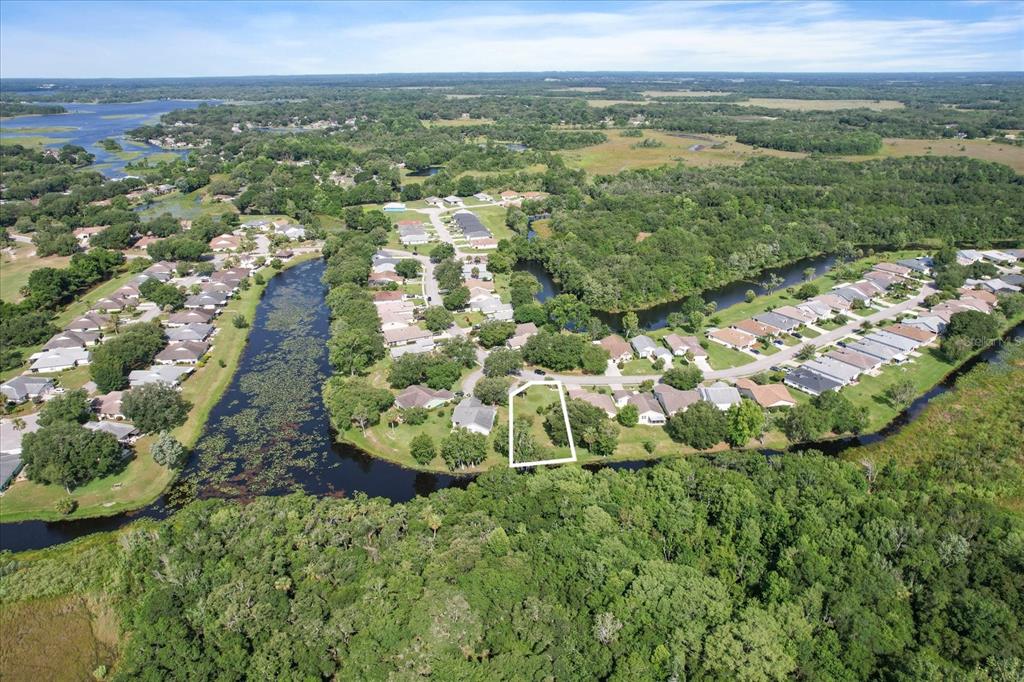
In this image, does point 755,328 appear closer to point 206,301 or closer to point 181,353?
point 181,353

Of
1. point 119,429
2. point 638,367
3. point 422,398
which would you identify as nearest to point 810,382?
point 638,367

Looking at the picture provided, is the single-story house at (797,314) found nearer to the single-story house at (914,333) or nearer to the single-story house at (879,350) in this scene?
the single-story house at (879,350)

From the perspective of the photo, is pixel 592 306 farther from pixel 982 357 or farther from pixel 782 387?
pixel 982 357

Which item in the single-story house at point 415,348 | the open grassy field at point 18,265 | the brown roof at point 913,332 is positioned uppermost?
the open grassy field at point 18,265

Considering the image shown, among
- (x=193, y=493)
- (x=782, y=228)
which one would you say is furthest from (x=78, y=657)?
(x=782, y=228)

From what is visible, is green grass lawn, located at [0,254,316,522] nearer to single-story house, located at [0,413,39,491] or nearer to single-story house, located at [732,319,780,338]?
single-story house, located at [0,413,39,491]

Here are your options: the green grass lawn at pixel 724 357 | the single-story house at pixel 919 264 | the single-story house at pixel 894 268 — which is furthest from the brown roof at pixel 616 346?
the single-story house at pixel 919 264

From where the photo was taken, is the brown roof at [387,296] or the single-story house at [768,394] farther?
the brown roof at [387,296]
